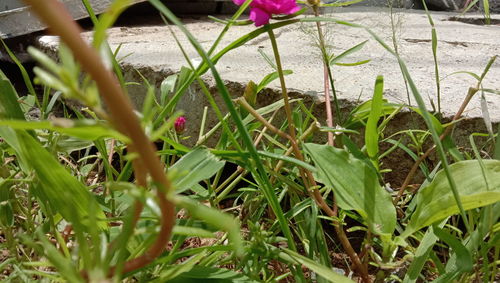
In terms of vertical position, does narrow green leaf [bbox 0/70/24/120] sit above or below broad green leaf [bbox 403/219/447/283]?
above

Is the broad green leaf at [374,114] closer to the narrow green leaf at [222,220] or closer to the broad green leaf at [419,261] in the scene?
the broad green leaf at [419,261]

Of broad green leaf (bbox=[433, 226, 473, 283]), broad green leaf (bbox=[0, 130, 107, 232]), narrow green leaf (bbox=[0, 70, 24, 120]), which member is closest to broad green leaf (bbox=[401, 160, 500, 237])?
broad green leaf (bbox=[433, 226, 473, 283])

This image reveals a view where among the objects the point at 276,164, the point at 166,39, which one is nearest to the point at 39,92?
the point at 166,39

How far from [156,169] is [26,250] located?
1.77 feet

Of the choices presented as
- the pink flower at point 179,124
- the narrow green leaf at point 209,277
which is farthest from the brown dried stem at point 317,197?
the pink flower at point 179,124

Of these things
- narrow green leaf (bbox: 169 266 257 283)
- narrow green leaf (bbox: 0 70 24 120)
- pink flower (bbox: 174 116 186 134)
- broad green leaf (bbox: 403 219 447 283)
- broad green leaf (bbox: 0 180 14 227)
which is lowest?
broad green leaf (bbox: 403 219 447 283)

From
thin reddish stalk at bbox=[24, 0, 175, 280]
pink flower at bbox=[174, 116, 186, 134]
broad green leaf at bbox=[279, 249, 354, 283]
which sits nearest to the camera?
thin reddish stalk at bbox=[24, 0, 175, 280]

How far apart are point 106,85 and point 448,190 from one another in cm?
49

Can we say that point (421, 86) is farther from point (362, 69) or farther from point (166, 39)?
point (166, 39)

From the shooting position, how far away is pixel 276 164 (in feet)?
2.99

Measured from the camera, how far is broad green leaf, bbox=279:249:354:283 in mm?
572

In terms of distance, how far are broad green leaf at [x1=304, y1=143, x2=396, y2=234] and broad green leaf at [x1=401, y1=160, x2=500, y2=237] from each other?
30 millimetres

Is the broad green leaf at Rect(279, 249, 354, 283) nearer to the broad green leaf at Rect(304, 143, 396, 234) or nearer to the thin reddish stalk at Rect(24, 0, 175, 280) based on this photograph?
the broad green leaf at Rect(304, 143, 396, 234)

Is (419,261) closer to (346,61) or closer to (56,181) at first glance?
(56,181)
